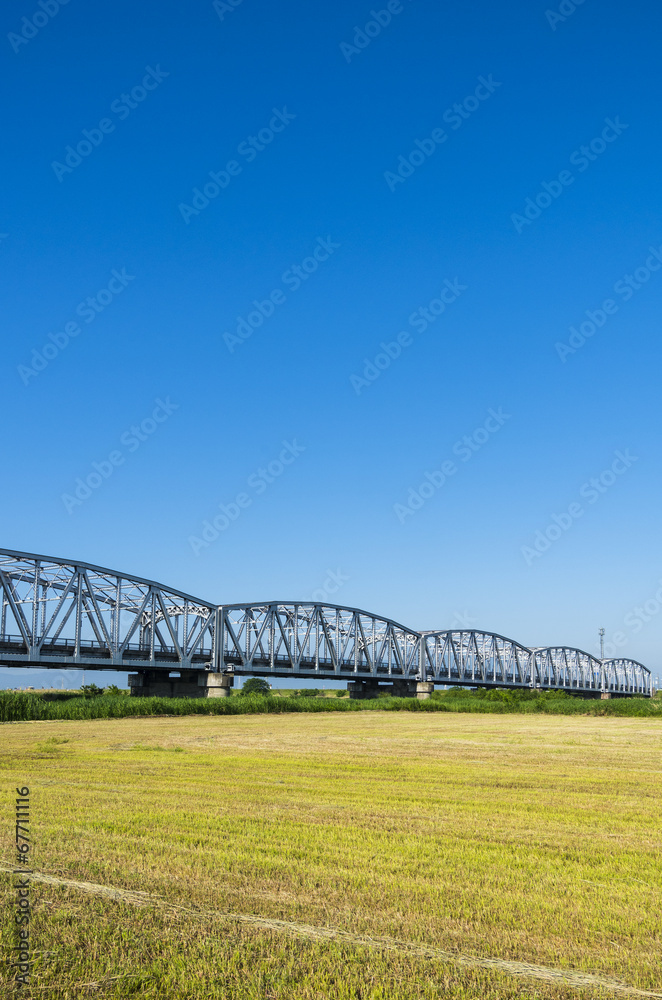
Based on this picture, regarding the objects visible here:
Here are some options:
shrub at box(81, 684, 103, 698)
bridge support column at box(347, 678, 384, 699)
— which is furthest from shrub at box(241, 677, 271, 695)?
shrub at box(81, 684, 103, 698)

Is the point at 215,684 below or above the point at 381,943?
below

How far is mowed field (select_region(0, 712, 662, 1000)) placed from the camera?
657 centimetres

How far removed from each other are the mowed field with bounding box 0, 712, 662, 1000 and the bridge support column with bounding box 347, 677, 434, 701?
129790 mm

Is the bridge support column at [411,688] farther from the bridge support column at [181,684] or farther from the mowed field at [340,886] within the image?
the mowed field at [340,886]

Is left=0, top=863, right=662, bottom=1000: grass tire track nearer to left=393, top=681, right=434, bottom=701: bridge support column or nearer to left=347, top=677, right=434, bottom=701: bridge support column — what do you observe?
left=347, top=677, right=434, bottom=701: bridge support column

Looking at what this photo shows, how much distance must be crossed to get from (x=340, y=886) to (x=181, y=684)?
10353 cm

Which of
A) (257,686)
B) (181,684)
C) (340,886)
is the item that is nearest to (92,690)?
(181,684)

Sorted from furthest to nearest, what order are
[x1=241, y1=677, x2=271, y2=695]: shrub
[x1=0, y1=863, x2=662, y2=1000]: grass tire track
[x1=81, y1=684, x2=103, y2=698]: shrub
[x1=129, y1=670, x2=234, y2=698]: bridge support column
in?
[x1=241, y1=677, x2=271, y2=695]: shrub
[x1=129, y1=670, x2=234, y2=698]: bridge support column
[x1=81, y1=684, x2=103, y2=698]: shrub
[x1=0, y1=863, x2=662, y2=1000]: grass tire track

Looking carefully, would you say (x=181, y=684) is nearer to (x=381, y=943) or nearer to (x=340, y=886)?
(x=340, y=886)

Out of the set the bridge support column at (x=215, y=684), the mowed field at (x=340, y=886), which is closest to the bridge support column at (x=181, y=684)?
the bridge support column at (x=215, y=684)

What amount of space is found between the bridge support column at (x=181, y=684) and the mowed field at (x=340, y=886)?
87137 mm

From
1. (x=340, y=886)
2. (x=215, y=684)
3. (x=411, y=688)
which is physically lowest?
(x=411, y=688)

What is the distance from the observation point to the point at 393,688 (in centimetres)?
15475

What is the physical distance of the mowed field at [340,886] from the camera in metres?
6.57
